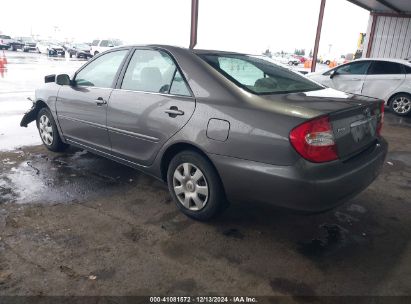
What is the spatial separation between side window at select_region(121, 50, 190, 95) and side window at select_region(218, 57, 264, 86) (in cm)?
42

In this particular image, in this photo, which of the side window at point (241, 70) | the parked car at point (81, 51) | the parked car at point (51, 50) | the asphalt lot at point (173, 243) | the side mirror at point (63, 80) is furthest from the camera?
the parked car at point (51, 50)

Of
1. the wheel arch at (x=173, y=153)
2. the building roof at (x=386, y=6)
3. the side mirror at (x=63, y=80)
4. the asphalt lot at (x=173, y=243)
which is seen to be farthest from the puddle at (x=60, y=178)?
the building roof at (x=386, y=6)

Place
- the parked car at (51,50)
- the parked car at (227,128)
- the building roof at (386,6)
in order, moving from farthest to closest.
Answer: the parked car at (51,50)
the building roof at (386,6)
the parked car at (227,128)

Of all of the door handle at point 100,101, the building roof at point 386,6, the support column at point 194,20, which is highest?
the building roof at point 386,6

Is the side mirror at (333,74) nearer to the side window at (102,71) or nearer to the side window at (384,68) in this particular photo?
the side window at (384,68)

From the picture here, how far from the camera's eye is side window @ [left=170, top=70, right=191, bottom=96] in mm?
3065

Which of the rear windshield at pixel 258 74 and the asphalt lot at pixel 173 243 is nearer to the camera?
the asphalt lot at pixel 173 243

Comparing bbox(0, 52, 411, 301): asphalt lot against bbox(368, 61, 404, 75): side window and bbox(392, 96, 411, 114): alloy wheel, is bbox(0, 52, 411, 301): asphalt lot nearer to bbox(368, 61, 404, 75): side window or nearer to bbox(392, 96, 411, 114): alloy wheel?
bbox(392, 96, 411, 114): alloy wheel

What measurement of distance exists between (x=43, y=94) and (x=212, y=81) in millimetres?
2930

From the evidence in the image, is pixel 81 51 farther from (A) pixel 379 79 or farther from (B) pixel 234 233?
(B) pixel 234 233

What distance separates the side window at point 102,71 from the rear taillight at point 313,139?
7.15ft

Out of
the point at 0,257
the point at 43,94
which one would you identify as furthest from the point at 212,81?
the point at 43,94

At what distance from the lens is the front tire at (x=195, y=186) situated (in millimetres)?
2934

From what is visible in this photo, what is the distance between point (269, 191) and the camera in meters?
2.59
